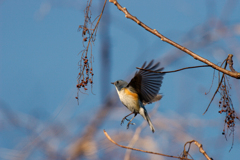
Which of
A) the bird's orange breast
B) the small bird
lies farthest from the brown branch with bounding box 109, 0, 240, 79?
the bird's orange breast

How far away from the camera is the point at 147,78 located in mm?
3176

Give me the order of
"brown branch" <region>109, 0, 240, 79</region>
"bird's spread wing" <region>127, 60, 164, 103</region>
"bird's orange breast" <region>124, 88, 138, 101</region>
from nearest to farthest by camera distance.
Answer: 1. "brown branch" <region>109, 0, 240, 79</region>
2. "bird's spread wing" <region>127, 60, 164, 103</region>
3. "bird's orange breast" <region>124, 88, 138, 101</region>

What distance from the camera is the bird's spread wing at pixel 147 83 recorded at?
10.3 feet

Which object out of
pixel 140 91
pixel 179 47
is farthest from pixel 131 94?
pixel 179 47

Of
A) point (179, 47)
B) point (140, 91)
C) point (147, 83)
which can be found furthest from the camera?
point (140, 91)

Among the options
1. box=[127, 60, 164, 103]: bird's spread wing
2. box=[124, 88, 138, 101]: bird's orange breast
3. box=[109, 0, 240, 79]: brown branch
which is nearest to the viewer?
box=[109, 0, 240, 79]: brown branch

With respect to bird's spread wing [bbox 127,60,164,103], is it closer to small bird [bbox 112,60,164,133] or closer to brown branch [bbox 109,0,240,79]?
small bird [bbox 112,60,164,133]

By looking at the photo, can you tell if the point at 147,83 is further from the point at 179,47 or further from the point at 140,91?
the point at 179,47

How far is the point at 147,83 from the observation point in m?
3.21

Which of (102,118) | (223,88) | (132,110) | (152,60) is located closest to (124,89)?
(132,110)

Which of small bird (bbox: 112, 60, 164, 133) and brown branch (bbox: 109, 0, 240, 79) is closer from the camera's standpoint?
brown branch (bbox: 109, 0, 240, 79)

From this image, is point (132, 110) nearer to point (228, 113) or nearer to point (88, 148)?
point (88, 148)

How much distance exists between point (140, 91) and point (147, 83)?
6.6 inches

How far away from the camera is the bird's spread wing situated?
10.3ft
